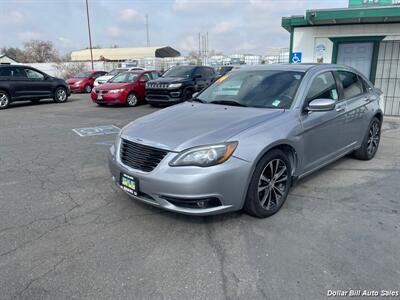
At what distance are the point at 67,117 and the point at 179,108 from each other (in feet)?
25.3

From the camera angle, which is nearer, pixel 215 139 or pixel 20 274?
pixel 20 274

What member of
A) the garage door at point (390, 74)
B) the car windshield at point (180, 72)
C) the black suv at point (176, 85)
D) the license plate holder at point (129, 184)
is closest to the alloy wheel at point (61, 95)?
the black suv at point (176, 85)

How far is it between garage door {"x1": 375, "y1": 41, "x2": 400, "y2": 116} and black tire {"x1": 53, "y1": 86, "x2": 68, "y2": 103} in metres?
12.8

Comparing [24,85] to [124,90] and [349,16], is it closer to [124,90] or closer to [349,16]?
[124,90]

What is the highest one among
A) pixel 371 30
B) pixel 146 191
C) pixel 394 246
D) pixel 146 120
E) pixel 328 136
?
pixel 371 30

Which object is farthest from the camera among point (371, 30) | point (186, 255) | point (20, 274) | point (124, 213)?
point (371, 30)

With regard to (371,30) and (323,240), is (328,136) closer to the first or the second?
(323,240)

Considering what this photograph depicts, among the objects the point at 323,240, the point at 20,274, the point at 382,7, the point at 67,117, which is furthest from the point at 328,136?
the point at 67,117

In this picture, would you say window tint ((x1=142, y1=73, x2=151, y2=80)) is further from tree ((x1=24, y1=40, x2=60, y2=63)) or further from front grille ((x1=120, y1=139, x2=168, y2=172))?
tree ((x1=24, y1=40, x2=60, y2=63))

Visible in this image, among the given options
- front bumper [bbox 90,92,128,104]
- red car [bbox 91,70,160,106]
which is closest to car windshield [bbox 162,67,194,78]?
red car [bbox 91,70,160,106]

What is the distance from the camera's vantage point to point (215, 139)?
10.3ft

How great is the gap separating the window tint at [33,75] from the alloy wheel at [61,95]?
1.09 metres

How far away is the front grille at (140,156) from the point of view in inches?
125

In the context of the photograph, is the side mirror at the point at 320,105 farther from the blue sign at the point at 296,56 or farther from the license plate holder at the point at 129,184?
the blue sign at the point at 296,56
